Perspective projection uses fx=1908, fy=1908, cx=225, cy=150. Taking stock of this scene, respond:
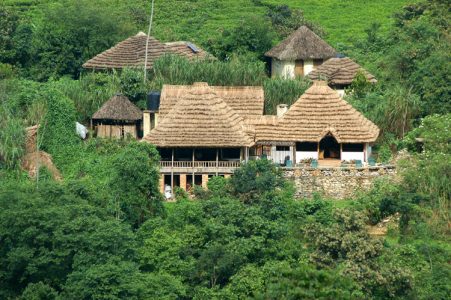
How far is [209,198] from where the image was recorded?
55969 millimetres

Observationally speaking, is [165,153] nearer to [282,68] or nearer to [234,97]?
[234,97]

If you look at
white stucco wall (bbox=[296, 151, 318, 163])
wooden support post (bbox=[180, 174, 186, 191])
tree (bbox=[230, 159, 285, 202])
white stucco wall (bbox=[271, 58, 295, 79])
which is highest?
white stucco wall (bbox=[271, 58, 295, 79])

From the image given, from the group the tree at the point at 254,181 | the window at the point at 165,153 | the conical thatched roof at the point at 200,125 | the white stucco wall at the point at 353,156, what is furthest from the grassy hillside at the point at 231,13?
the tree at the point at 254,181

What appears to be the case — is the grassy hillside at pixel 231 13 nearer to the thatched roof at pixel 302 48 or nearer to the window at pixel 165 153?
the thatched roof at pixel 302 48

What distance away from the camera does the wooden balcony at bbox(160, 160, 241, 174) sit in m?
58.8

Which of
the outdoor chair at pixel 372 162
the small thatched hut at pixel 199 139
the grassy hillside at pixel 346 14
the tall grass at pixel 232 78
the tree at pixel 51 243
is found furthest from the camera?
the grassy hillside at pixel 346 14

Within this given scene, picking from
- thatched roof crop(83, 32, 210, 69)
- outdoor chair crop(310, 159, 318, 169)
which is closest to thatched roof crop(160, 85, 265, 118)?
outdoor chair crop(310, 159, 318, 169)

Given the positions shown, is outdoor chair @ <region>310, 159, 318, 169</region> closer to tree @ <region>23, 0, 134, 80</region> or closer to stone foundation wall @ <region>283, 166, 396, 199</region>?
stone foundation wall @ <region>283, 166, 396, 199</region>

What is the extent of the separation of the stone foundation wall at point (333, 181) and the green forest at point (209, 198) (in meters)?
0.56

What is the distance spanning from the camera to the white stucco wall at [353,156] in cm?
5978

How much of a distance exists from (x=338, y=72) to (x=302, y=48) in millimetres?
3877

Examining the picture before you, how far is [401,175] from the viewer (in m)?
58.0

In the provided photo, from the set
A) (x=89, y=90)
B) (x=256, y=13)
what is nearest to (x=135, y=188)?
(x=89, y=90)

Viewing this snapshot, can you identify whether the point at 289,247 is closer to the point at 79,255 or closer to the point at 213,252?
the point at 213,252
